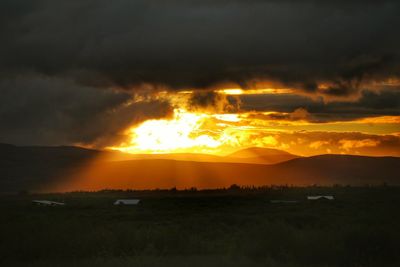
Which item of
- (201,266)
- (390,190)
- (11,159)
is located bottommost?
(201,266)

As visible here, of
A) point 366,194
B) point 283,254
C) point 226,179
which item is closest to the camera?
point 283,254

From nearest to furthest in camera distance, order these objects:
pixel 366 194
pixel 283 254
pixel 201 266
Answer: pixel 201 266
pixel 283 254
pixel 366 194

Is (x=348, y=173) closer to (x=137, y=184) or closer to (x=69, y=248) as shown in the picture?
(x=137, y=184)

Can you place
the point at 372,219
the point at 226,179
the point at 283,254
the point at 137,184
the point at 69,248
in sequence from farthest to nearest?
1. the point at 226,179
2. the point at 137,184
3. the point at 372,219
4. the point at 69,248
5. the point at 283,254

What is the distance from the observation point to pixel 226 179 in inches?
7407

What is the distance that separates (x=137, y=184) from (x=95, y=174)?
3031 centimetres

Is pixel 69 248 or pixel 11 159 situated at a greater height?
pixel 11 159

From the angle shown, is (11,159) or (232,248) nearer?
(232,248)

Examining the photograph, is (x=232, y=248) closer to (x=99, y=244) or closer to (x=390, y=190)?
(x=99, y=244)

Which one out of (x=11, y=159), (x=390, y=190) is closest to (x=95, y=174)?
(x=11, y=159)

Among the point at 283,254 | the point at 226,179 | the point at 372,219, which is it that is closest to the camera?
the point at 283,254

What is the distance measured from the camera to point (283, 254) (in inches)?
893

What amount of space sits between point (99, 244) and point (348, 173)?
6941 inches

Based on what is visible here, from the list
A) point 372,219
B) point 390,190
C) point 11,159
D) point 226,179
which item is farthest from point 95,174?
point 372,219
